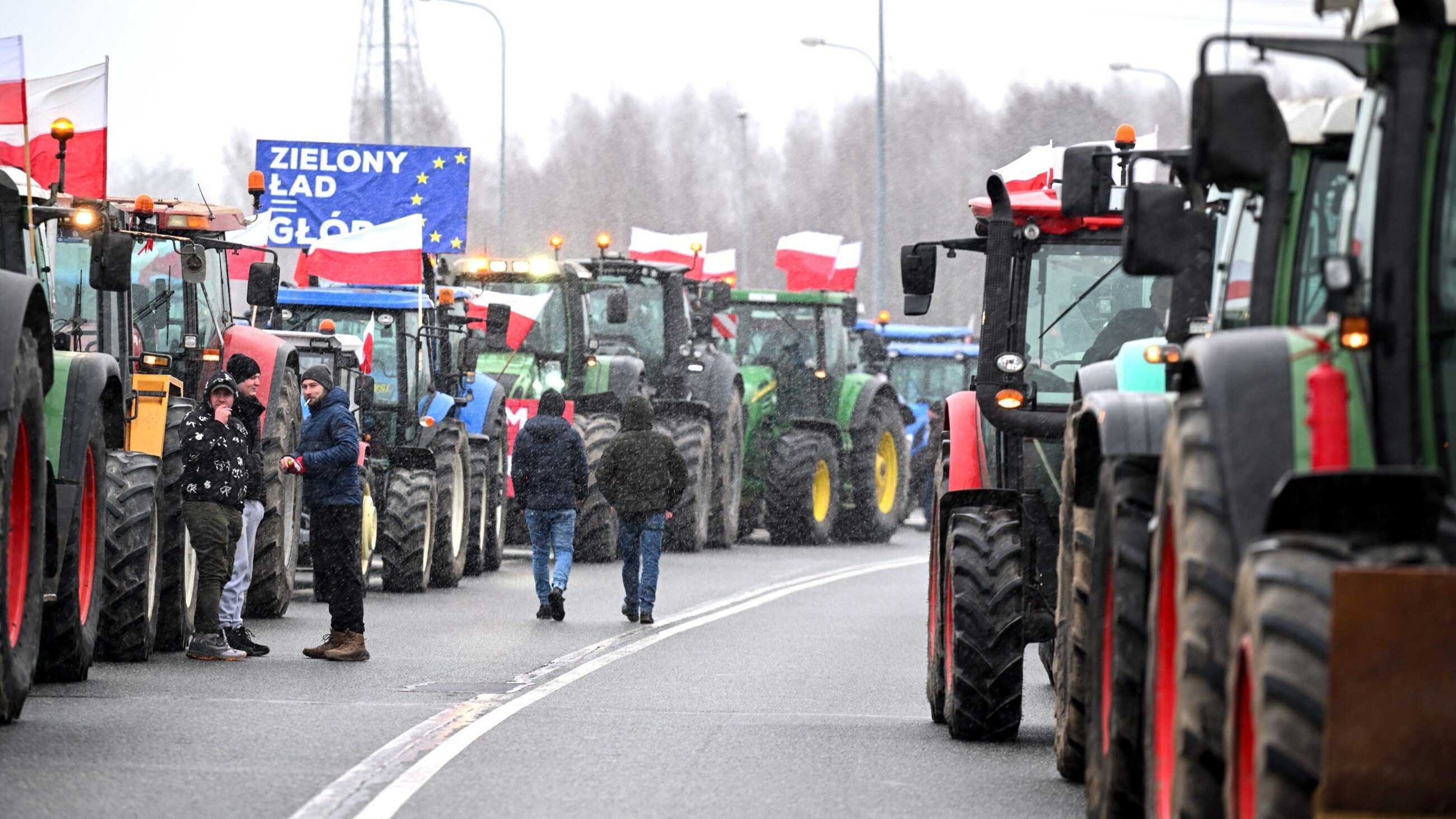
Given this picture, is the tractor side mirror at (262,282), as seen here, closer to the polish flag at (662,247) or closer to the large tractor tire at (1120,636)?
the large tractor tire at (1120,636)

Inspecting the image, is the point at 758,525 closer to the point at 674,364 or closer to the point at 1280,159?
the point at 674,364

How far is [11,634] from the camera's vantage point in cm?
1027

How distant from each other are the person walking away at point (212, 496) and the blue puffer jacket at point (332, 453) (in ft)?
1.44

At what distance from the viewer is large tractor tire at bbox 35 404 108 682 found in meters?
11.4

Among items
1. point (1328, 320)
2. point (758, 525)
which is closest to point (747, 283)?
point (758, 525)

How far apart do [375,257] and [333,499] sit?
7205mm

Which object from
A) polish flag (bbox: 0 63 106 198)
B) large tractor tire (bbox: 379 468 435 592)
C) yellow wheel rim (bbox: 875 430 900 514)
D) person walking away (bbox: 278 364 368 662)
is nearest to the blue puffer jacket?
person walking away (bbox: 278 364 368 662)

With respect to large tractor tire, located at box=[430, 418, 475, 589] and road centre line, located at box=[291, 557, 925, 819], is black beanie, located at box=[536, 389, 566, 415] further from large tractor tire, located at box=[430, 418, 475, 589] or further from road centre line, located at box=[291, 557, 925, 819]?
large tractor tire, located at box=[430, 418, 475, 589]

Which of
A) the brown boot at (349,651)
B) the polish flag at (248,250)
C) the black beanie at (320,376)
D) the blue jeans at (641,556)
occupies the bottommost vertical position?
the brown boot at (349,651)

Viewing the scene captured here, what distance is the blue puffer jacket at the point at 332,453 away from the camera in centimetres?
1392

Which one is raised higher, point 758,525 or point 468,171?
point 468,171

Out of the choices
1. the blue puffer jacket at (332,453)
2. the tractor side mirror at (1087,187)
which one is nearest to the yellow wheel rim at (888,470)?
the blue puffer jacket at (332,453)

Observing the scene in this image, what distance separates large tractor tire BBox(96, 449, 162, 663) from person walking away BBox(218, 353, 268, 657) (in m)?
0.63

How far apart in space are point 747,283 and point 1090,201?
237 ft
